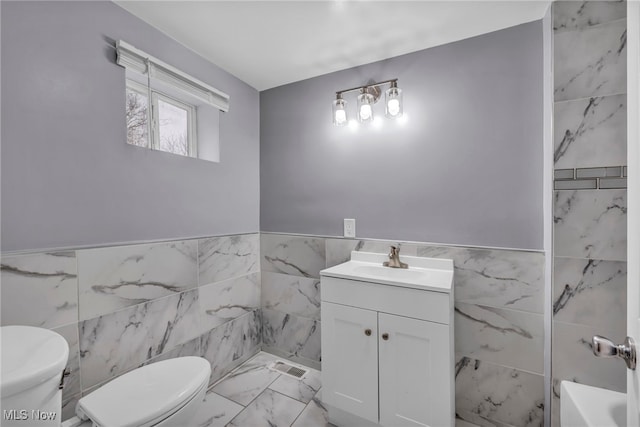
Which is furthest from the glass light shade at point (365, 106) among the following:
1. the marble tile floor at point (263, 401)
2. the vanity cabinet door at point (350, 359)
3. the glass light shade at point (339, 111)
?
the marble tile floor at point (263, 401)

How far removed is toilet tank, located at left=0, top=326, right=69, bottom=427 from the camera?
0.66 meters

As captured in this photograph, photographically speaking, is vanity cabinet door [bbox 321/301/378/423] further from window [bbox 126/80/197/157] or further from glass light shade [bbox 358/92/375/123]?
window [bbox 126/80/197/157]

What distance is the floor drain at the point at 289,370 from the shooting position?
199 cm

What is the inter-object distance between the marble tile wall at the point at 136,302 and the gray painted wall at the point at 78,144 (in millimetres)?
103

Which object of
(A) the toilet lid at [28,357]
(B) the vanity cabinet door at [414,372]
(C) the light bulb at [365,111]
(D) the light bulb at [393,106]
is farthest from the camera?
(C) the light bulb at [365,111]

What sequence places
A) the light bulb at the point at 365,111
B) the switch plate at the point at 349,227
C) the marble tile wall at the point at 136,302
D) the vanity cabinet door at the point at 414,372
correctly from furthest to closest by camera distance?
the switch plate at the point at 349,227, the light bulb at the point at 365,111, the vanity cabinet door at the point at 414,372, the marble tile wall at the point at 136,302

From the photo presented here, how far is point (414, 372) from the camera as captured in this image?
4.31 feet

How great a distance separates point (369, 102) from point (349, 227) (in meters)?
0.86

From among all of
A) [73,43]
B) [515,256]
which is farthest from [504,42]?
[73,43]

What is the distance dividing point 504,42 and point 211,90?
1811mm

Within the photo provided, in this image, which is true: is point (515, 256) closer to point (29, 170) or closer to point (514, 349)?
point (514, 349)

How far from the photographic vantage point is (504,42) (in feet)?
4.95

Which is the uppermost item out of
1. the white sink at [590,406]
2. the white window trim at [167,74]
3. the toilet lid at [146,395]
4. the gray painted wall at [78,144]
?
the white window trim at [167,74]

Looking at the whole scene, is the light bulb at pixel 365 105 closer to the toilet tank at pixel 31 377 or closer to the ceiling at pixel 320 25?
the ceiling at pixel 320 25
